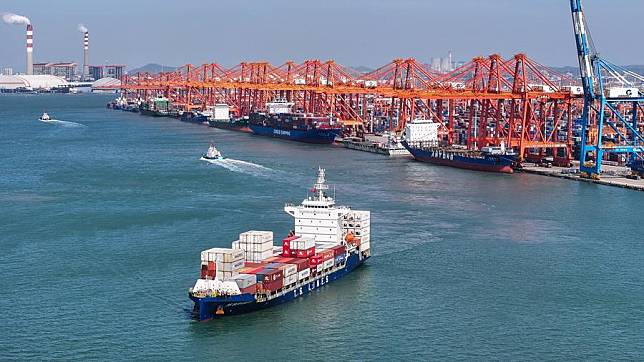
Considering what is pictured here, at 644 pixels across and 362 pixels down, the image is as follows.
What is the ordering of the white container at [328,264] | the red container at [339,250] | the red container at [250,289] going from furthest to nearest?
the red container at [339,250], the white container at [328,264], the red container at [250,289]

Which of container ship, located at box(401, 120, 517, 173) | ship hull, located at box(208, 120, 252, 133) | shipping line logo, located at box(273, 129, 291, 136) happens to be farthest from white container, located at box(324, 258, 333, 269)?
ship hull, located at box(208, 120, 252, 133)

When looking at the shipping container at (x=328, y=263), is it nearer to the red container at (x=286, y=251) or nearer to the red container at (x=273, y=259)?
the red container at (x=286, y=251)

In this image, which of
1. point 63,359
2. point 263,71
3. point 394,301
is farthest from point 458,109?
point 63,359

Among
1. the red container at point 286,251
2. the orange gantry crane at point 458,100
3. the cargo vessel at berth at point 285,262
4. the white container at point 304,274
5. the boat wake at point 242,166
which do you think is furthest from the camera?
the orange gantry crane at point 458,100

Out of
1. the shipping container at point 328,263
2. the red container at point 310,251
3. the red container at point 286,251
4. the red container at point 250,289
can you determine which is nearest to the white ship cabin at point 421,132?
the shipping container at point 328,263

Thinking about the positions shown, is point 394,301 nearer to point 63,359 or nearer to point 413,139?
point 63,359

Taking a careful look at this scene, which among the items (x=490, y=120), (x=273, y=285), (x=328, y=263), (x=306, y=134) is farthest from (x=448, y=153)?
(x=273, y=285)

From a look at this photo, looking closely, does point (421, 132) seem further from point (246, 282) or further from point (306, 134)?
point (246, 282)

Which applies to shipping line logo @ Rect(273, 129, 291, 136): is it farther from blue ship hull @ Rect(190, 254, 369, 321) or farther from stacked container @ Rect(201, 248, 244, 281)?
stacked container @ Rect(201, 248, 244, 281)
